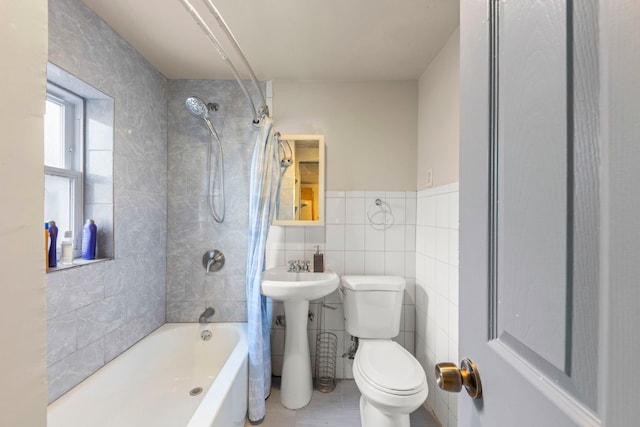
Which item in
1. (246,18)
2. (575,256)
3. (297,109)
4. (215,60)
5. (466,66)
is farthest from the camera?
(297,109)

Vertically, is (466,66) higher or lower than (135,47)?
lower

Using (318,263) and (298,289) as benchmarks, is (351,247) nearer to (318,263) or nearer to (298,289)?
(318,263)

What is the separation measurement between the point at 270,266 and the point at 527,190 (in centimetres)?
174

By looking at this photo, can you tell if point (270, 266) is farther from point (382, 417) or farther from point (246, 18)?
point (246, 18)

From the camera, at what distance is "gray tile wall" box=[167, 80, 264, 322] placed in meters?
1.88

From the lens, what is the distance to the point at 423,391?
3.92ft

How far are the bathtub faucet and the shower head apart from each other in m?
1.36

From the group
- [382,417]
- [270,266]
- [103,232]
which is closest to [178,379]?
[270,266]

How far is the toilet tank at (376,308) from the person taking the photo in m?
1.66

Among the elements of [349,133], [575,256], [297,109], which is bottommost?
[575,256]

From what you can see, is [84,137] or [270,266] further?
[270,266]

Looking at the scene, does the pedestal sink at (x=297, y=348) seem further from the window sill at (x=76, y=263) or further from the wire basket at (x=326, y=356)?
the window sill at (x=76, y=263)

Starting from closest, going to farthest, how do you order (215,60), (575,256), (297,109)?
(575,256) < (215,60) < (297,109)

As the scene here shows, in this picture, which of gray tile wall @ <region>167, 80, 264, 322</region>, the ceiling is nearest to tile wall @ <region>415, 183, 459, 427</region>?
the ceiling
